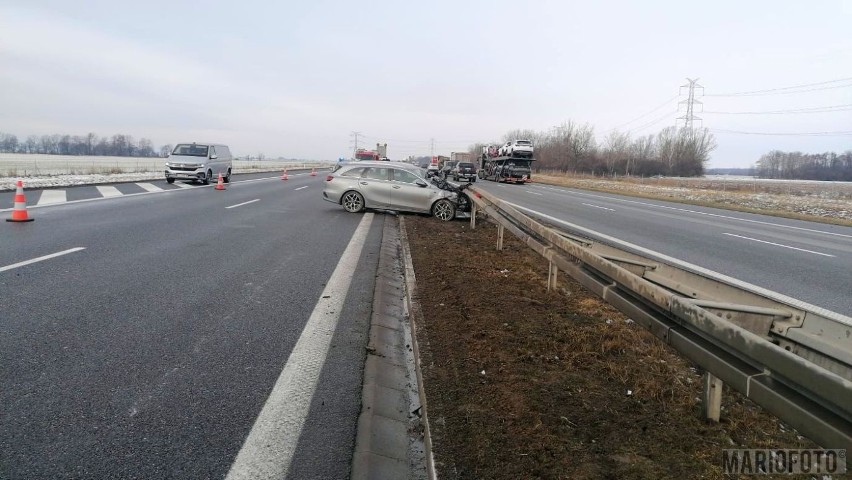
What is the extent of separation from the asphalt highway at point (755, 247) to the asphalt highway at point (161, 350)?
620 centimetres

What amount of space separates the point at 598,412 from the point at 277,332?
3.04m

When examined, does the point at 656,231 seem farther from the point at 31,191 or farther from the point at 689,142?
the point at 689,142

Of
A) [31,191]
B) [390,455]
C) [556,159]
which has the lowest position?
[390,455]

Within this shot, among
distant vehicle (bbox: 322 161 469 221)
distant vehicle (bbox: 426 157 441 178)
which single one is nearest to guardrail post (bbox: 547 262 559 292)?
distant vehicle (bbox: 322 161 469 221)

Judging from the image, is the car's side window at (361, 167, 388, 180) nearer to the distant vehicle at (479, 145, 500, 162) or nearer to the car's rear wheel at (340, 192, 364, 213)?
the car's rear wheel at (340, 192, 364, 213)

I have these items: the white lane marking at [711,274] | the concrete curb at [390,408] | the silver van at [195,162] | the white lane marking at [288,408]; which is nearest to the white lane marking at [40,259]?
the white lane marking at [288,408]

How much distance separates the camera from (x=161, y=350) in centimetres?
434

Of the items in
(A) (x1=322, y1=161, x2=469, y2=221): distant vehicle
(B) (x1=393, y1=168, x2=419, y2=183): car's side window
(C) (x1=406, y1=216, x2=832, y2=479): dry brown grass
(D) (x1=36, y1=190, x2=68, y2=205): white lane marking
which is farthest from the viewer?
(B) (x1=393, y1=168, x2=419, y2=183): car's side window

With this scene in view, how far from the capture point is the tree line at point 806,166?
288ft

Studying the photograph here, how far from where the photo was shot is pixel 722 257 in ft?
33.2

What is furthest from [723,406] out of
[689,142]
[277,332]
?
[689,142]

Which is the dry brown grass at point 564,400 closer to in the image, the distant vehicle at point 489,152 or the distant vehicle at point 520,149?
the distant vehicle at point 520,149

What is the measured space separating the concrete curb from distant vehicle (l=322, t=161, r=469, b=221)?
31.6 ft

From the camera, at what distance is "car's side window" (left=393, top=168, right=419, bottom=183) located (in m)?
15.8
